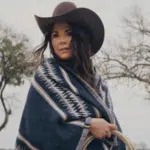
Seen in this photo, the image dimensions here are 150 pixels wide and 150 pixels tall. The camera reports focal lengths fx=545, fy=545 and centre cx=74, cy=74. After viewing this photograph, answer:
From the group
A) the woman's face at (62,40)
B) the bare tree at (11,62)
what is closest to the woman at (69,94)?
the woman's face at (62,40)

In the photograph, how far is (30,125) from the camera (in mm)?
2990

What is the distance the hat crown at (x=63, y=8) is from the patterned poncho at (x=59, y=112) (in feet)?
0.93

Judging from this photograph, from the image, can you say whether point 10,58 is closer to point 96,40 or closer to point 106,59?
point 106,59

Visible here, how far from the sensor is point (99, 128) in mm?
2994

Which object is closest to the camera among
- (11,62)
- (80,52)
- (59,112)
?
(59,112)

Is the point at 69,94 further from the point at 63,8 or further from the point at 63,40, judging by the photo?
the point at 63,8

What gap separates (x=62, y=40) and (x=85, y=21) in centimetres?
18

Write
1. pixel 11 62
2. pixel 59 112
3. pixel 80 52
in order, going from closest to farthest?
pixel 59 112 < pixel 80 52 < pixel 11 62

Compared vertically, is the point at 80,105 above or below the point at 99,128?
above

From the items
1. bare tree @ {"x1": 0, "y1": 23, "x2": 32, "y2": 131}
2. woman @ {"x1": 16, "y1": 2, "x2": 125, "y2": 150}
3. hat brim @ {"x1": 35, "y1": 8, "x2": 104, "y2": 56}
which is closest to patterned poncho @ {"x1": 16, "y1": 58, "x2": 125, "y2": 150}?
woman @ {"x1": 16, "y1": 2, "x2": 125, "y2": 150}

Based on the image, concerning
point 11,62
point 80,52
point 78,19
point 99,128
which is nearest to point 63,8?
point 78,19

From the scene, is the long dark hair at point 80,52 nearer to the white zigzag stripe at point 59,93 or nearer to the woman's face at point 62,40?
the woman's face at point 62,40

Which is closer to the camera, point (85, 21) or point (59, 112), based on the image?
point (59, 112)

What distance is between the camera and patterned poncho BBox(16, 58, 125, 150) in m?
2.94
